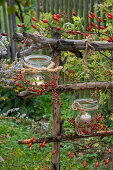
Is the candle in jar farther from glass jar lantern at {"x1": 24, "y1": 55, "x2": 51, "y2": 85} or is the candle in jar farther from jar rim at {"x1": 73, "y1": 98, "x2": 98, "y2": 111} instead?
glass jar lantern at {"x1": 24, "y1": 55, "x2": 51, "y2": 85}

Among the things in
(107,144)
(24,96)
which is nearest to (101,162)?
(107,144)

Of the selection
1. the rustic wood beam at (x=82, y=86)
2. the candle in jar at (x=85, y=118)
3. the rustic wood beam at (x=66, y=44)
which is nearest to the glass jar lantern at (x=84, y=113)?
the candle in jar at (x=85, y=118)

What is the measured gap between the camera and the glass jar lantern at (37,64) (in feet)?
7.10

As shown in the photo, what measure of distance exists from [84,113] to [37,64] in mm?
720

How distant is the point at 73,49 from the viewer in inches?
91.0

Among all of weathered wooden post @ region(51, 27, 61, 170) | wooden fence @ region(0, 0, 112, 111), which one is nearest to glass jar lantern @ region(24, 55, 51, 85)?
weathered wooden post @ region(51, 27, 61, 170)

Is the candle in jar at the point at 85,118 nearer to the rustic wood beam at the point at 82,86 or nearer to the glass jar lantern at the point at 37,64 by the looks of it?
the rustic wood beam at the point at 82,86

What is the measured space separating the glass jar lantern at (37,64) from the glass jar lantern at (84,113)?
0.40 metres

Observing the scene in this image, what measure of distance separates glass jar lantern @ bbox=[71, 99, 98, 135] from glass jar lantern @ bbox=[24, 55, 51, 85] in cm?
40

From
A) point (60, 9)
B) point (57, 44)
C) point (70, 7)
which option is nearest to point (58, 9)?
point (60, 9)

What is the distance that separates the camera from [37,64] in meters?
2.16

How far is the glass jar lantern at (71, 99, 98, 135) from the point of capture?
240 cm

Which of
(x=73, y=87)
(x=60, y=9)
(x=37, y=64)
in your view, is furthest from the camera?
(x=60, y=9)

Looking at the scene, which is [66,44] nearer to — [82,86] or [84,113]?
[82,86]
